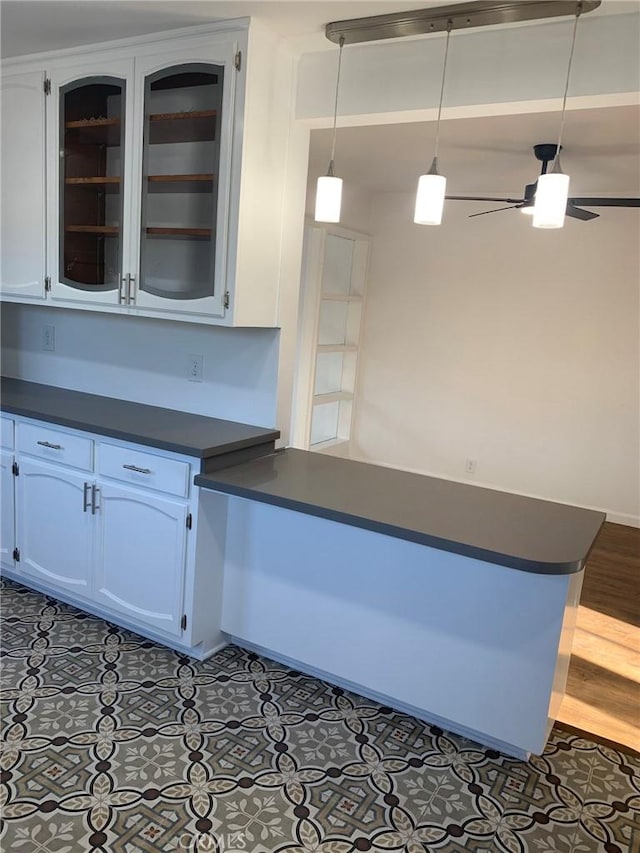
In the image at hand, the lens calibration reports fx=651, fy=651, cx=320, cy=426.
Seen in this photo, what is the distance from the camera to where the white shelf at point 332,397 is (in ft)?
17.5

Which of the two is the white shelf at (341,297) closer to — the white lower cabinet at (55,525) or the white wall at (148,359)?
the white wall at (148,359)

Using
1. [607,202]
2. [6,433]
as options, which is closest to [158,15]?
[6,433]

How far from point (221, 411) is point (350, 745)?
1479 mm

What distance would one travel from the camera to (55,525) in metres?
2.83

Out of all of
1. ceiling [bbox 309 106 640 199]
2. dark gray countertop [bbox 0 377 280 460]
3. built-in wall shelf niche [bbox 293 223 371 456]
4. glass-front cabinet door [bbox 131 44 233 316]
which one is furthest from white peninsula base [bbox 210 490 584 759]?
built-in wall shelf niche [bbox 293 223 371 456]

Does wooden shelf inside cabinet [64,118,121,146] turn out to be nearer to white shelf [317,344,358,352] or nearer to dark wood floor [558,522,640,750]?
white shelf [317,344,358,352]

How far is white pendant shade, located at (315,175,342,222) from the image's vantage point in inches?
79.9

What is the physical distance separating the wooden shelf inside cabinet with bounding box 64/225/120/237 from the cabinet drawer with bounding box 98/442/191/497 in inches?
35.6

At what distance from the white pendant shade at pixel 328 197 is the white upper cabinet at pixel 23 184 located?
1.53 m

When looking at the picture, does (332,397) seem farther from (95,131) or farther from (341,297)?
(95,131)

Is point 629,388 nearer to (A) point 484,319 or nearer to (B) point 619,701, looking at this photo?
(A) point 484,319

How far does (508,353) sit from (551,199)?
3.49 metres

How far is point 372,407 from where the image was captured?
19.0ft

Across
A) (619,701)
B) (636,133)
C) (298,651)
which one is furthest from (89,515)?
(636,133)
